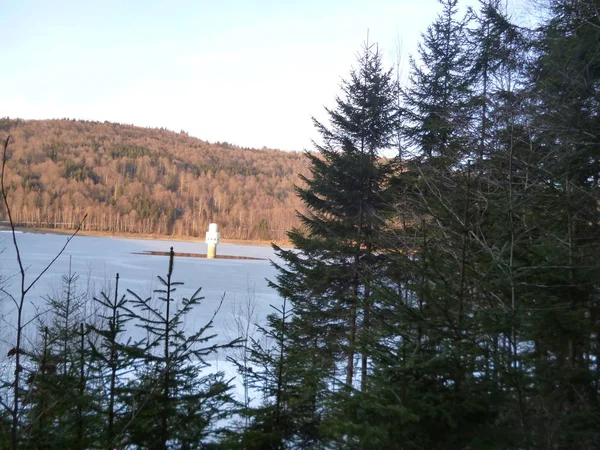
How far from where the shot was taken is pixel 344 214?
1062 centimetres

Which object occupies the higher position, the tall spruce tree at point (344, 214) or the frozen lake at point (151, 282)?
the tall spruce tree at point (344, 214)

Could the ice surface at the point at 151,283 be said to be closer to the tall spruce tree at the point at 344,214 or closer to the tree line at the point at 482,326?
the tall spruce tree at the point at 344,214

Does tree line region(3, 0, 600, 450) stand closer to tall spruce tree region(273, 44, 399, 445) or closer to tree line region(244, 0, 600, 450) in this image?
tree line region(244, 0, 600, 450)

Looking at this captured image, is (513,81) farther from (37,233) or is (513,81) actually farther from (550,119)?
(37,233)

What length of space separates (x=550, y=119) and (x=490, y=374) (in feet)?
11.0

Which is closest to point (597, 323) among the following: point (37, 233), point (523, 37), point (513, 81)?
point (513, 81)

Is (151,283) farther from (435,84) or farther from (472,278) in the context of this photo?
(472,278)

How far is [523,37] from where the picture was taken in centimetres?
568

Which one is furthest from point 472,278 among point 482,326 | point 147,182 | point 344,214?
point 147,182

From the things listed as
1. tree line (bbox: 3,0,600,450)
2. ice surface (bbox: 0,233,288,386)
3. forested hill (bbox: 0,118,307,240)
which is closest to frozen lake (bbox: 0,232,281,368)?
ice surface (bbox: 0,233,288,386)

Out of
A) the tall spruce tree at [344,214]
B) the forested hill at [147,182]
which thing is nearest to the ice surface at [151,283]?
the tall spruce tree at [344,214]

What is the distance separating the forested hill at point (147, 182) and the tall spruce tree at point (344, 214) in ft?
83.6

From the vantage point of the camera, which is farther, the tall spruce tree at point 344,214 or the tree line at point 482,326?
the tall spruce tree at point 344,214

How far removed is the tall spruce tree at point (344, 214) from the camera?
9.93 meters
